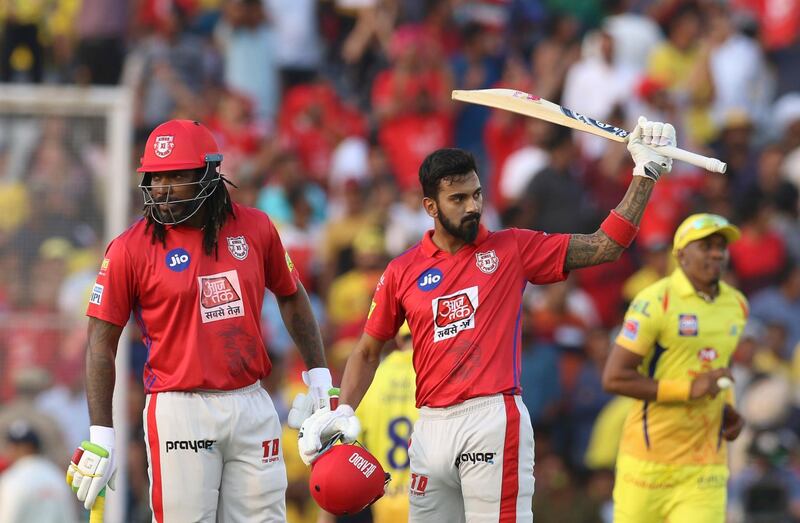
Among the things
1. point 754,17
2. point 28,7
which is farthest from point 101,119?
point 754,17

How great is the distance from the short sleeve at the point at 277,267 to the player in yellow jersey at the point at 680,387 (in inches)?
91.4

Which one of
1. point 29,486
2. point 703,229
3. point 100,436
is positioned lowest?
point 29,486

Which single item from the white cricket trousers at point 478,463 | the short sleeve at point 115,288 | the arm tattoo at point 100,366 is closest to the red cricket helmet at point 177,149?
the short sleeve at point 115,288

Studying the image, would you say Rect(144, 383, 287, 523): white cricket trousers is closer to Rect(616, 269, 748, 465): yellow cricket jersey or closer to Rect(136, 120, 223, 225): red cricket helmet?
Rect(136, 120, 223, 225): red cricket helmet

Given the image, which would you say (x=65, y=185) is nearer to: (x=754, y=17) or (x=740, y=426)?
(x=740, y=426)

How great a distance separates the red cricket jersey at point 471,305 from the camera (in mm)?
8492

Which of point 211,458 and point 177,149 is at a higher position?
point 177,149

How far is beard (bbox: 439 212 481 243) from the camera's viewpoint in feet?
28.0

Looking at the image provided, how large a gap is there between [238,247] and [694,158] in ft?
8.12

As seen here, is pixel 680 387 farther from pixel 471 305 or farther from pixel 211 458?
pixel 211 458

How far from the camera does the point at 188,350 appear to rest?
825cm

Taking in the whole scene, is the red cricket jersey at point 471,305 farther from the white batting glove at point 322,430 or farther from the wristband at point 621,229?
the white batting glove at point 322,430

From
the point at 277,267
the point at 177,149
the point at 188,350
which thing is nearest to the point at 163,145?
the point at 177,149

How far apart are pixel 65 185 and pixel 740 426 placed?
608cm
